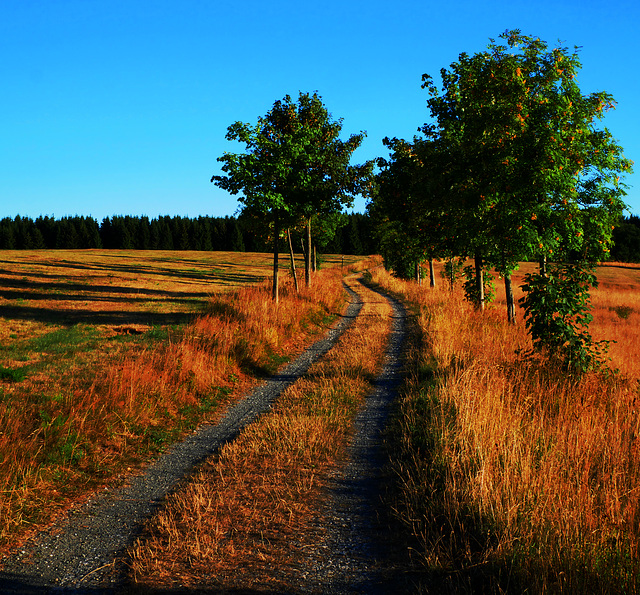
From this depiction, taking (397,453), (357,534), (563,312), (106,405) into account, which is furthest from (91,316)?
(357,534)

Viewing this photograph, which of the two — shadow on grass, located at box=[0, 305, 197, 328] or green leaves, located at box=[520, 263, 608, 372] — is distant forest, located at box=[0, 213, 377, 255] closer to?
shadow on grass, located at box=[0, 305, 197, 328]

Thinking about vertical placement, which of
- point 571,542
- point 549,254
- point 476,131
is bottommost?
point 571,542

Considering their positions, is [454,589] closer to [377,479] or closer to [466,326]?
[377,479]

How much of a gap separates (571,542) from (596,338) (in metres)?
14.4

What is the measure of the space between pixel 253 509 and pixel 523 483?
2.71 metres

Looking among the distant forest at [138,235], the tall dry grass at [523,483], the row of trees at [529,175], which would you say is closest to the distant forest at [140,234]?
the distant forest at [138,235]

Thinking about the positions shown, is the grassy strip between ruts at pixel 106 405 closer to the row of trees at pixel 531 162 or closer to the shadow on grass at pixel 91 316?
A: the shadow on grass at pixel 91 316

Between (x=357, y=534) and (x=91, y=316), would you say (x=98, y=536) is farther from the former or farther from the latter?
(x=91, y=316)

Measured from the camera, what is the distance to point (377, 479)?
5.52m

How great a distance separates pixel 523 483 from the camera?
4.29 meters

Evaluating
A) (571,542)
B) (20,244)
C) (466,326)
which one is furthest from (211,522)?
(20,244)

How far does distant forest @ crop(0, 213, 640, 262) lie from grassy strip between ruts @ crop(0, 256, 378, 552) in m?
107

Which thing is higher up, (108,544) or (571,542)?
(571,542)

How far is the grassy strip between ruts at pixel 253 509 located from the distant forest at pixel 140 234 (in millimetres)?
112463
